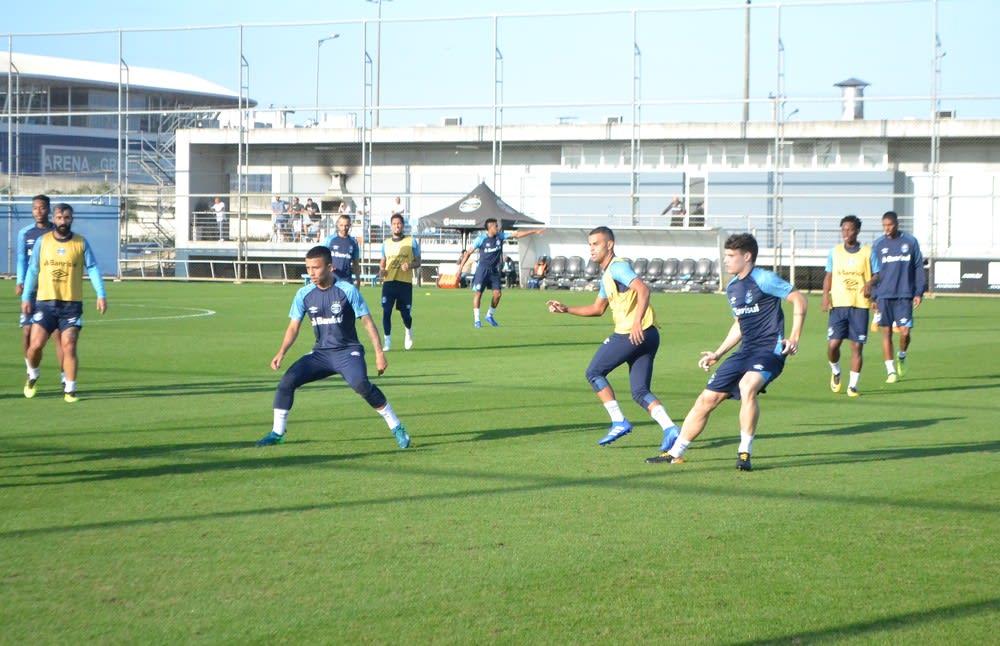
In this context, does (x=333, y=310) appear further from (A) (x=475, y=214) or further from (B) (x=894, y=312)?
(A) (x=475, y=214)

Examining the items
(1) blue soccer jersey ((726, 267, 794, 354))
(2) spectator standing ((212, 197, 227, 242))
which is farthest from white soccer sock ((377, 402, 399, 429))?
(2) spectator standing ((212, 197, 227, 242))

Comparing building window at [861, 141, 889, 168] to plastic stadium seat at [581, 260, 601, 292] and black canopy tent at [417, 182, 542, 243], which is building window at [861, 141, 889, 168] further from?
black canopy tent at [417, 182, 542, 243]

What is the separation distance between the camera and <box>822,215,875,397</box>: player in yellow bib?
15039 mm

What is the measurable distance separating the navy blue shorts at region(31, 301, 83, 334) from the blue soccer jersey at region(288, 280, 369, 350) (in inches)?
Result: 165

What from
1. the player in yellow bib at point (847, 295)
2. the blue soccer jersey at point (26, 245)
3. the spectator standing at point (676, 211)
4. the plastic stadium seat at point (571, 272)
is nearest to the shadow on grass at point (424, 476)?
the player in yellow bib at point (847, 295)

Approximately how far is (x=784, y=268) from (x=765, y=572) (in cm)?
3831

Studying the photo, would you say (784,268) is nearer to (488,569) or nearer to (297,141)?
(297,141)

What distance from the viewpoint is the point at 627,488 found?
28.2 ft

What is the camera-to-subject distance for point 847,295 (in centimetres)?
1527

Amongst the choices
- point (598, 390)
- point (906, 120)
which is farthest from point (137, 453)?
point (906, 120)

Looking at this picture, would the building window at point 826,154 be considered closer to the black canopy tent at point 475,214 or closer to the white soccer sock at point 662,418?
the black canopy tent at point 475,214

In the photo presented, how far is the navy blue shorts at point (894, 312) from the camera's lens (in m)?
16.3

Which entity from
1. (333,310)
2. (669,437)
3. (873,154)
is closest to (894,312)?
(669,437)

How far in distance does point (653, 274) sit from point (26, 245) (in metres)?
30.3
